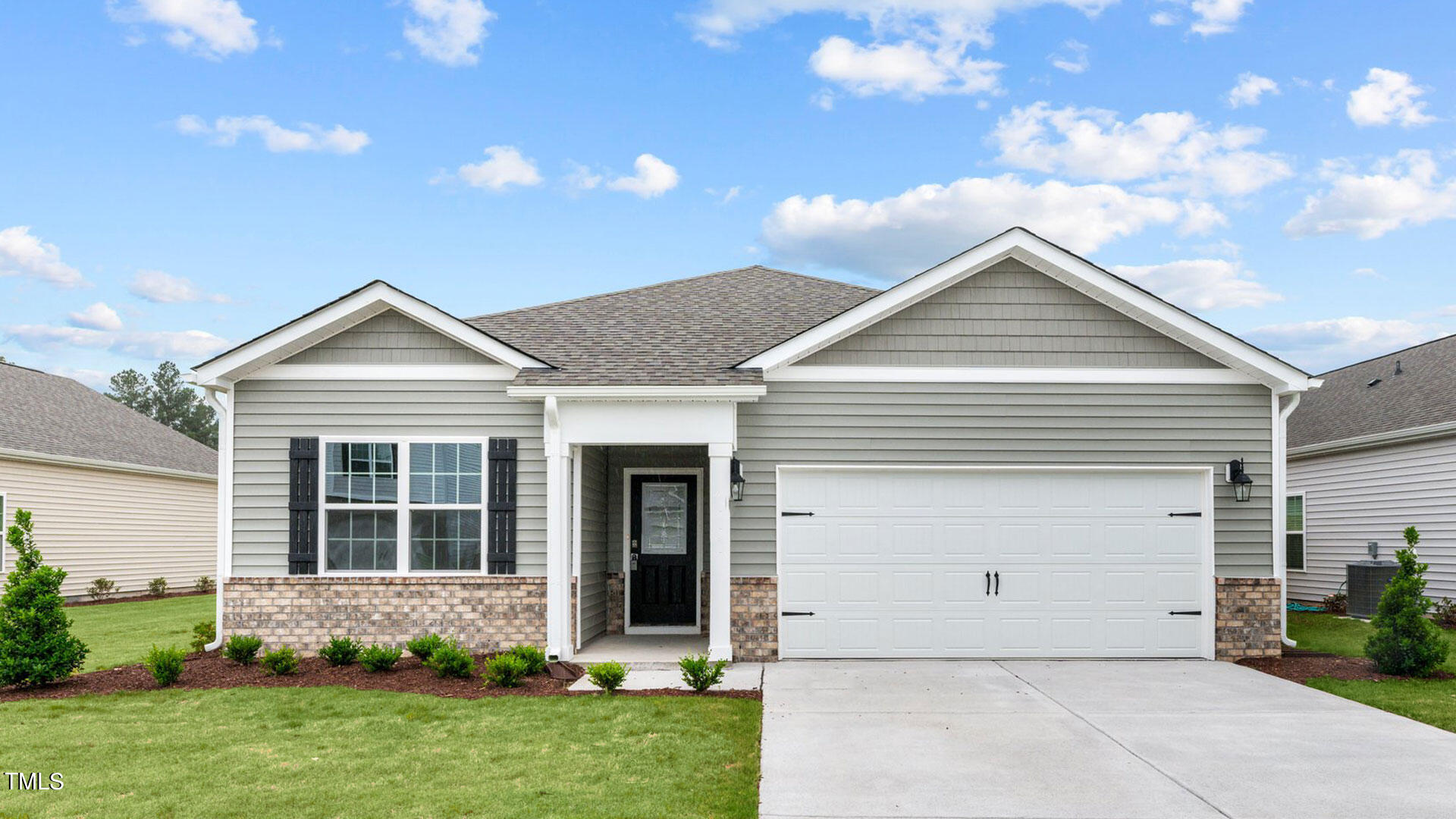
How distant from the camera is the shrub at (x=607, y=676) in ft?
27.1

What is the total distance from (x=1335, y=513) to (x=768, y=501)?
1197 centimetres

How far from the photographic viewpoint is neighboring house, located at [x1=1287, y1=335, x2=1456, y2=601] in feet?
47.0

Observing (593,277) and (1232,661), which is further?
(593,277)

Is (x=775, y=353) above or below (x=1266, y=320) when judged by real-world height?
below

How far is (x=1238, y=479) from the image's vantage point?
1039 cm

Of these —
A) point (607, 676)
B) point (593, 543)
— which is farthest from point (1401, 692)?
point (593, 543)

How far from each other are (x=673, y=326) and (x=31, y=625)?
7185 millimetres

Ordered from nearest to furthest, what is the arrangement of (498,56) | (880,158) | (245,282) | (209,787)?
(209,787) → (498,56) → (880,158) → (245,282)

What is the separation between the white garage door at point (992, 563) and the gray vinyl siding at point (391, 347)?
3953mm

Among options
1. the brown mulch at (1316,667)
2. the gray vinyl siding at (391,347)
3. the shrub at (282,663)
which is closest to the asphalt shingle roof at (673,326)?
the gray vinyl siding at (391,347)

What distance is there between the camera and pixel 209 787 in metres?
5.71

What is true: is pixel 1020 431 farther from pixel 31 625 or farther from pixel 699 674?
pixel 31 625

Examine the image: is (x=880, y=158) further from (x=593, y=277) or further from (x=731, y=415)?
(x=731, y=415)

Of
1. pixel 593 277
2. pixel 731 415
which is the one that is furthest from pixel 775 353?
pixel 593 277
